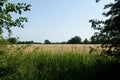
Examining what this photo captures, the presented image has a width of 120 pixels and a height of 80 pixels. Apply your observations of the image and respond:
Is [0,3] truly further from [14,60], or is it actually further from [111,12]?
[111,12]

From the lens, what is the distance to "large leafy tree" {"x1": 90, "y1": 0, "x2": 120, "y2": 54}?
33.8 ft

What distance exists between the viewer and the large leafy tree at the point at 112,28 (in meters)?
10.3

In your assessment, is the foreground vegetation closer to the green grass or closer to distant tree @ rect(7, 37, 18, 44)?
the green grass

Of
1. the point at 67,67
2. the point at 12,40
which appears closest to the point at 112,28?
the point at 67,67

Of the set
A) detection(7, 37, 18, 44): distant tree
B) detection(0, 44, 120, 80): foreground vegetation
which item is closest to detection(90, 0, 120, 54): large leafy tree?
detection(0, 44, 120, 80): foreground vegetation

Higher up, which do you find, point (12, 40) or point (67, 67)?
point (12, 40)

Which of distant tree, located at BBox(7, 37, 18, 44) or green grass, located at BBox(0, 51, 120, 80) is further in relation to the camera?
green grass, located at BBox(0, 51, 120, 80)

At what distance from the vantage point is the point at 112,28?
10.4m

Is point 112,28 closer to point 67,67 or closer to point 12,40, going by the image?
point 67,67

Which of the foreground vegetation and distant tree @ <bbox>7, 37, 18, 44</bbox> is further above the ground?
distant tree @ <bbox>7, 37, 18, 44</bbox>

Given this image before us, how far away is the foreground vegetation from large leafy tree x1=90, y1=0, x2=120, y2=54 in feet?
1.77

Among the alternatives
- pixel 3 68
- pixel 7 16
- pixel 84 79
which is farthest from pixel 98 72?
pixel 7 16

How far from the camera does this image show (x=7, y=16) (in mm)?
5156

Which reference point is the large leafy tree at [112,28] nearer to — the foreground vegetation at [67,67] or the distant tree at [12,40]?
the foreground vegetation at [67,67]
